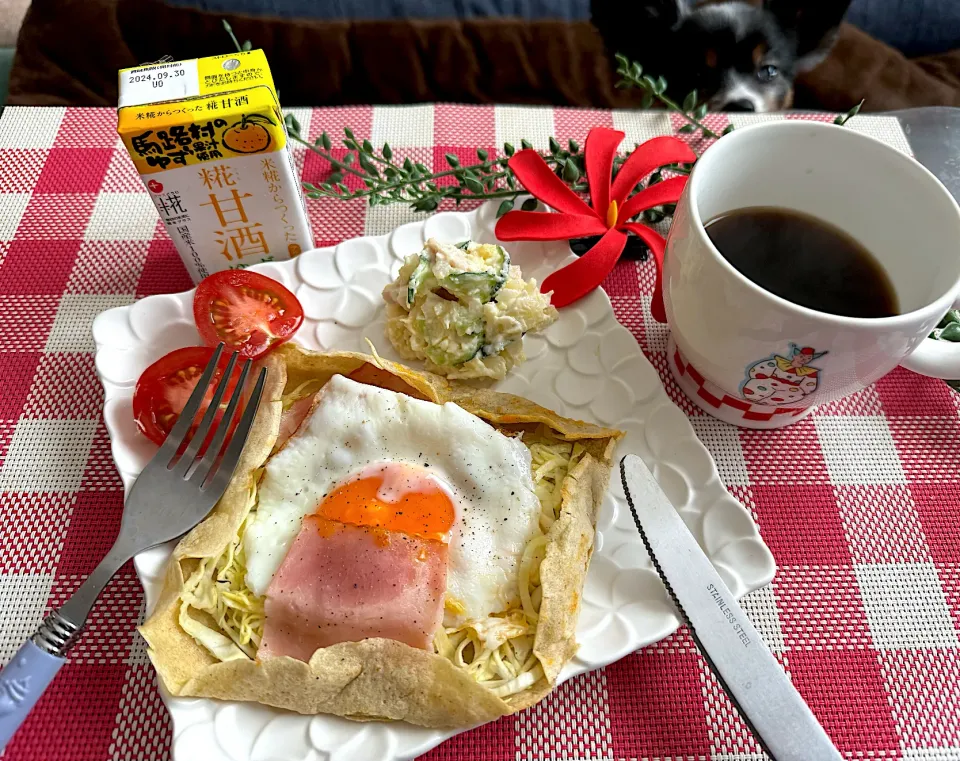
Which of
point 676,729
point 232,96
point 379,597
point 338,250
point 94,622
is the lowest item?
point 676,729

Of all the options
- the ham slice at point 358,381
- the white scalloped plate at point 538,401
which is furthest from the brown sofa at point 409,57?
the ham slice at point 358,381

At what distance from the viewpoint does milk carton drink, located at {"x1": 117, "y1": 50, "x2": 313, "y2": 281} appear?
162cm

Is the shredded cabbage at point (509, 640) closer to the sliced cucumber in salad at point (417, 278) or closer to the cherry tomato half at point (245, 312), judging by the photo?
the sliced cucumber in salad at point (417, 278)

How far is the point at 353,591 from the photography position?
1461 mm

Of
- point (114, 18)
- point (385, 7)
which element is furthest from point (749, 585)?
point (114, 18)

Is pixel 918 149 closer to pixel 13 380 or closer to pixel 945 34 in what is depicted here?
pixel 945 34

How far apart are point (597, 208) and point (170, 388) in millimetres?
1267

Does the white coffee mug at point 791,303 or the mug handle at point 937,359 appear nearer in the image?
the white coffee mug at point 791,303

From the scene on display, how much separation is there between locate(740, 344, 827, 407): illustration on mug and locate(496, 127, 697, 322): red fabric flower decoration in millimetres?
475

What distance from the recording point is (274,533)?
1542 mm

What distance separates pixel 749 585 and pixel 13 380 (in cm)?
194

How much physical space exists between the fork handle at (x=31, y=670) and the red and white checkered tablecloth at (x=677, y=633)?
15 centimetres

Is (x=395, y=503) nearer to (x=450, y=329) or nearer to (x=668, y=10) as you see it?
(x=450, y=329)

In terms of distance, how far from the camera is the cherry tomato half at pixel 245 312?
1.74 metres
